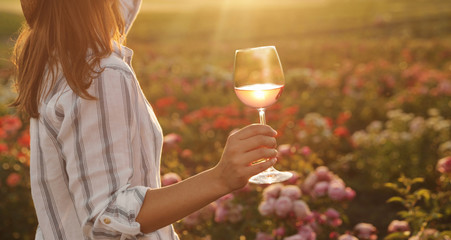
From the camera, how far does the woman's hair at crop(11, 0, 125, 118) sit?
4.53ft

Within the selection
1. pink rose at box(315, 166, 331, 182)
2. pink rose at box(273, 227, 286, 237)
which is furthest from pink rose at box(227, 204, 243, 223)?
pink rose at box(315, 166, 331, 182)

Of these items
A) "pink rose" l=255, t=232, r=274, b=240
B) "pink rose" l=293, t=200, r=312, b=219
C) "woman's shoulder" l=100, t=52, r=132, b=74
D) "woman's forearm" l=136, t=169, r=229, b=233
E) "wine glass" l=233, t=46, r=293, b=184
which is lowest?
"pink rose" l=255, t=232, r=274, b=240

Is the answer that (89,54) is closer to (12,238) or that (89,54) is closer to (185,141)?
(12,238)

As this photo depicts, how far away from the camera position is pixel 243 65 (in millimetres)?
1768

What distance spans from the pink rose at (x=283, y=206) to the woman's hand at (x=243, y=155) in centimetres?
175

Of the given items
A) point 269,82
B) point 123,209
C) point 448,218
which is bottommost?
point 448,218

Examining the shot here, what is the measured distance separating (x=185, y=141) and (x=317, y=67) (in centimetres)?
639

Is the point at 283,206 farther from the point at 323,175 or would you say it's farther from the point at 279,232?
the point at 323,175

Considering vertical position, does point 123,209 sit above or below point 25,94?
below

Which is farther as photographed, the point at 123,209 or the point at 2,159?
the point at 2,159

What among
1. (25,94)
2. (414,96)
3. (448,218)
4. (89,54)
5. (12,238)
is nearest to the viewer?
(89,54)

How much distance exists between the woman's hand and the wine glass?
0.41m

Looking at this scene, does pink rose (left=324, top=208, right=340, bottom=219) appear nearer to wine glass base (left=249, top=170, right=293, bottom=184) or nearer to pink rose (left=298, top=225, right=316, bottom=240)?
pink rose (left=298, top=225, right=316, bottom=240)

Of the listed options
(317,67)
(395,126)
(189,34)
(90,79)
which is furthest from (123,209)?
(189,34)
